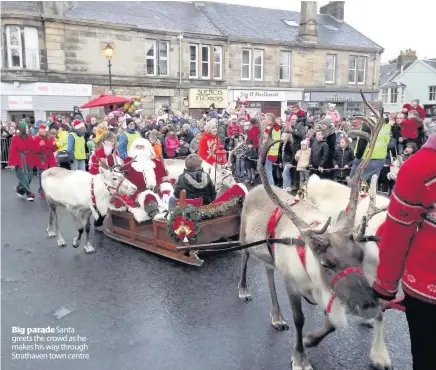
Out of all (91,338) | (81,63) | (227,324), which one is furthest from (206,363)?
(81,63)

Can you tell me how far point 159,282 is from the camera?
5.63 metres

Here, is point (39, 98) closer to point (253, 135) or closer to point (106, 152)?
point (253, 135)

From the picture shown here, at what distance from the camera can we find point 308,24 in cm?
2720

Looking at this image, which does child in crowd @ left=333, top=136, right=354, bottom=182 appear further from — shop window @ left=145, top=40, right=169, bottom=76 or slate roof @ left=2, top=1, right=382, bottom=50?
slate roof @ left=2, top=1, right=382, bottom=50

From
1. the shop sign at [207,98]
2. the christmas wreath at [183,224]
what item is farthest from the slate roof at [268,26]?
the christmas wreath at [183,224]

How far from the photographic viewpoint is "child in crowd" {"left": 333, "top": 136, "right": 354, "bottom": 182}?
9719mm

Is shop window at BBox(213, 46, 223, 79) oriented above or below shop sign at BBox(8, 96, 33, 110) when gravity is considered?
above

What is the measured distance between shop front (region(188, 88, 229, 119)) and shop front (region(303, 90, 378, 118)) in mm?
6441

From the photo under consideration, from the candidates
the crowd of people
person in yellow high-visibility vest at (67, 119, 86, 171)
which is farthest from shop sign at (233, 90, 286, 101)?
person in yellow high-visibility vest at (67, 119, 86, 171)

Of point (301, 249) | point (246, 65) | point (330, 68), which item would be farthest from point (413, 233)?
point (330, 68)

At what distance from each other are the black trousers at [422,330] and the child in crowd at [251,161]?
391 inches

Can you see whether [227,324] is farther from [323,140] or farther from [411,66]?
[411,66]

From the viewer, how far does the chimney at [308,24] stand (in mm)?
27312

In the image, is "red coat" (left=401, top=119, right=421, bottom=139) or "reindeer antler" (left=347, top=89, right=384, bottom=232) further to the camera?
"red coat" (left=401, top=119, right=421, bottom=139)
